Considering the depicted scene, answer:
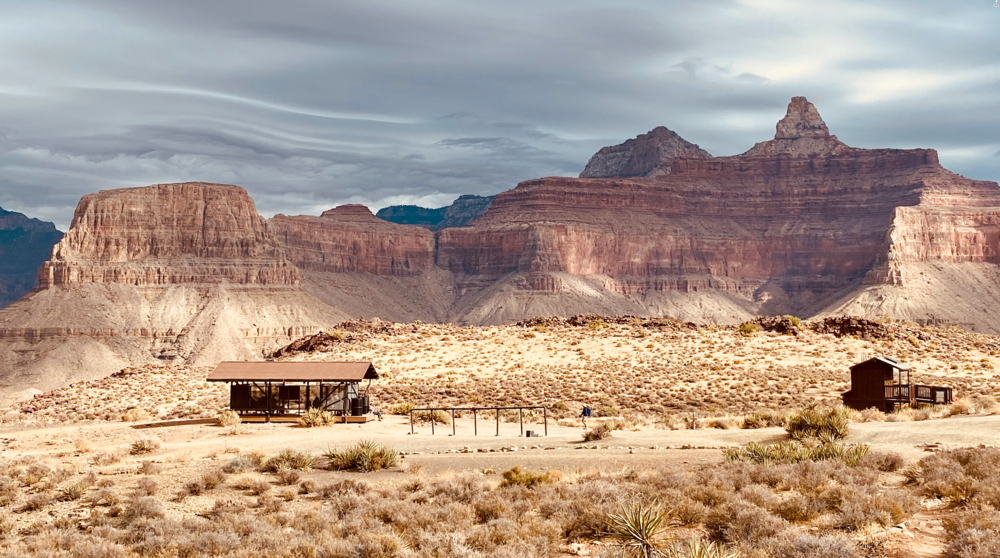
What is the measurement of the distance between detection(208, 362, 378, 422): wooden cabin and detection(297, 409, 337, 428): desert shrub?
0.93 meters

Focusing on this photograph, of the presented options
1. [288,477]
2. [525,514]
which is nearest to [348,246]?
[288,477]

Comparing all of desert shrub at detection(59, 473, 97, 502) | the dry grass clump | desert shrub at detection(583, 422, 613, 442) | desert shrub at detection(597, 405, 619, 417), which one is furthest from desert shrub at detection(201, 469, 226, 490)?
desert shrub at detection(597, 405, 619, 417)

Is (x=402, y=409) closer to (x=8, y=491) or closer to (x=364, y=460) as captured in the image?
(x=364, y=460)

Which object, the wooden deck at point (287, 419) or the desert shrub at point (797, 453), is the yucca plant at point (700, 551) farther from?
the wooden deck at point (287, 419)

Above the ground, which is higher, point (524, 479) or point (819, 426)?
point (819, 426)

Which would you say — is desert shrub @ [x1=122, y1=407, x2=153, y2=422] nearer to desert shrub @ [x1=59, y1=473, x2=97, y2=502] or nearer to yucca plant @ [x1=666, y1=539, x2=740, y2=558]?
desert shrub @ [x1=59, y1=473, x2=97, y2=502]

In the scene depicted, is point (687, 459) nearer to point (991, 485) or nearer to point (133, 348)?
point (991, 485)

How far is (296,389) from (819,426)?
20.0 meters

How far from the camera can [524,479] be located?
21.2 meters

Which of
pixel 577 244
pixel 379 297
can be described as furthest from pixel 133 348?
pixel 577 244

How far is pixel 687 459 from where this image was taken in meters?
24.8

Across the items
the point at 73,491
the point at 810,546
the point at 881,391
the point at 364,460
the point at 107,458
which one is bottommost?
the point at 107,458

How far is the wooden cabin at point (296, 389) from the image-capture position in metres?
37.8

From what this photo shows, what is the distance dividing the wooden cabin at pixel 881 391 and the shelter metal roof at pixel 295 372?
17.8 meters
